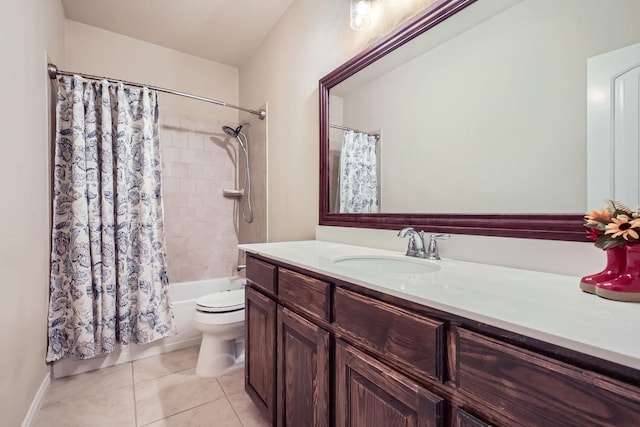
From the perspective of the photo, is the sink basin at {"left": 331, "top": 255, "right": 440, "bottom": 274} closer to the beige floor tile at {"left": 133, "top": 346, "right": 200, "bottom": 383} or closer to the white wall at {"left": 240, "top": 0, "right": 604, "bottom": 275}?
the white wall at {"left": 240, "top": 0, "right": 604, "bottom": 275}

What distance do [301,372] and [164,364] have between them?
1.54 m

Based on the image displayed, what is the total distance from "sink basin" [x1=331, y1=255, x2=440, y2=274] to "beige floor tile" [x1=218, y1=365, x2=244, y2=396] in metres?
1.17

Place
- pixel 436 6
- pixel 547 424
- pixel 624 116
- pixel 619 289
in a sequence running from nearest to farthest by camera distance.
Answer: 1. pixel 547 424
2. pixel 619 289
3. pixel 624 116
4. pixel 436 6

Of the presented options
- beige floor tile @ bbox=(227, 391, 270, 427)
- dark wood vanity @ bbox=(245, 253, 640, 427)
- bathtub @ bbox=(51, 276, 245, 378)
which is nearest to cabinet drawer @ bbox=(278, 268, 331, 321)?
dark wood vanity @ bbox=(245, 253, 640, 427)

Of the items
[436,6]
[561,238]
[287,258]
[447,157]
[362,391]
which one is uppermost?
[436,6]

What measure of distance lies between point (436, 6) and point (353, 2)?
52 centimetres

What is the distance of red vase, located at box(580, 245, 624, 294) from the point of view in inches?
24.1

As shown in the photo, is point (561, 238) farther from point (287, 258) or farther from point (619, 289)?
point (287, 258)

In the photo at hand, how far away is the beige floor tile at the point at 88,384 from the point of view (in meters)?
1.68

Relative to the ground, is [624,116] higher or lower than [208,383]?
higher

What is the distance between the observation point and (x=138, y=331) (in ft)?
6.67

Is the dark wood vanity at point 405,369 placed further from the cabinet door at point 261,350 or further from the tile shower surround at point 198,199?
the tile shower surround at point 198,199

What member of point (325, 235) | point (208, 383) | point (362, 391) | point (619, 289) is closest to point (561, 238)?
point (619, 289)

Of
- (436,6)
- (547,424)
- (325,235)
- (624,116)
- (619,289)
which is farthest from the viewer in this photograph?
(325,235)
